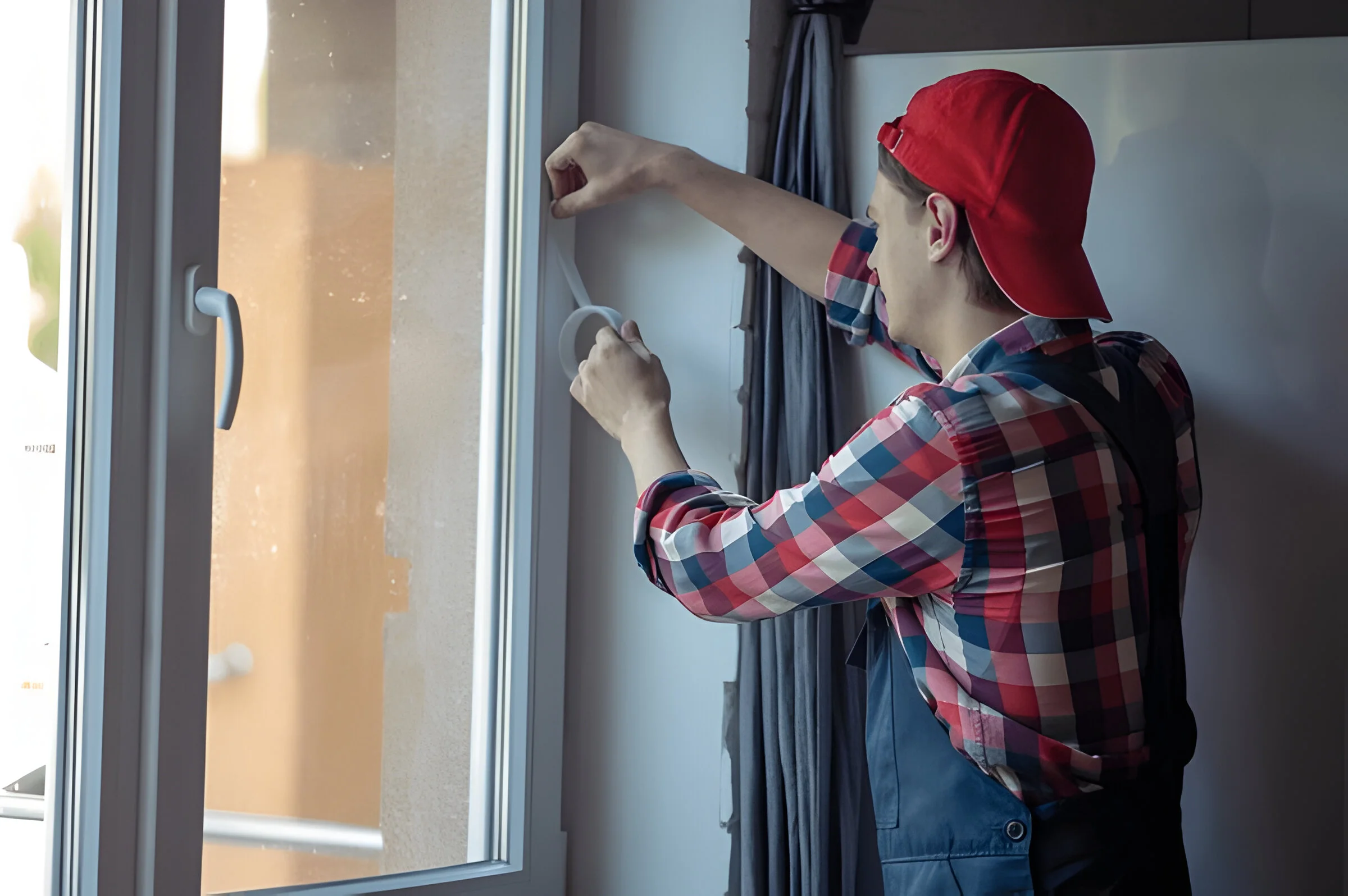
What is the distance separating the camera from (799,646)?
1162 millimetres

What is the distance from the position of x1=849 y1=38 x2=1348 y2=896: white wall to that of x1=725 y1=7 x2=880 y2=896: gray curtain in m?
0.27

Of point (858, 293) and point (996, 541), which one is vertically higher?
point (858, 293)

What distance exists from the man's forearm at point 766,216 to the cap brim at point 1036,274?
0.31 meters

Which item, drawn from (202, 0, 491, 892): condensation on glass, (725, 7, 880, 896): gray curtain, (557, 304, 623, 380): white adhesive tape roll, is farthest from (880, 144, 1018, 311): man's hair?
(202, 0, 491, 892): condensation on glass

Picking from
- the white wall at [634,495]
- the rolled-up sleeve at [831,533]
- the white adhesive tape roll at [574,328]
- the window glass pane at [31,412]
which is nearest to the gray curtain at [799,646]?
the white wall at [634,495]

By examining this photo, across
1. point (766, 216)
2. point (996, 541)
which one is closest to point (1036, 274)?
point (996, 541)

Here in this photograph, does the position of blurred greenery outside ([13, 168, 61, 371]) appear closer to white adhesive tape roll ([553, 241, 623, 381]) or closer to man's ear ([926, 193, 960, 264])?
white adhesive tape roll ([553, 241, 623, 381])

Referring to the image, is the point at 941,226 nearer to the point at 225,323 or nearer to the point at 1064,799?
the point at 1064,799

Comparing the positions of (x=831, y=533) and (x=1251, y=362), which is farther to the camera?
(x=1251, y=362)

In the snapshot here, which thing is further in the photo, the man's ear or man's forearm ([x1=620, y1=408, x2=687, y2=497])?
man's forearm ([x1=620, y1=408, x2=687, y2=497])

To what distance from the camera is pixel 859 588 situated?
825mm

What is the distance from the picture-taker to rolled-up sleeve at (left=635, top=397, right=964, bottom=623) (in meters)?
0.78

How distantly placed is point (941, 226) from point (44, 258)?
763 mm

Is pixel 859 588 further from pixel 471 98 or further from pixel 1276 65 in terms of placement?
pixel 1276 65
